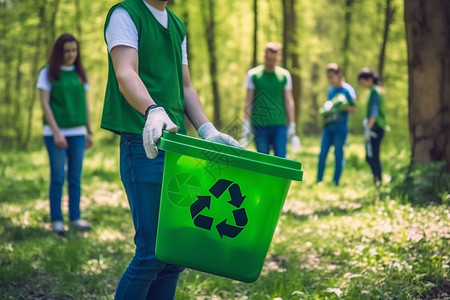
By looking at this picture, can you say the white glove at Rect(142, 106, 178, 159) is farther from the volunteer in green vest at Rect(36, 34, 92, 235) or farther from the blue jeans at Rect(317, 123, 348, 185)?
the blue jeans at Rect(317, 123, 348, 185)

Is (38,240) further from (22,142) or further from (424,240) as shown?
(22,142)

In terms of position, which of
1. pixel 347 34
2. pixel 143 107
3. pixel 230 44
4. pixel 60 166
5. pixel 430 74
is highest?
pixel 347 34

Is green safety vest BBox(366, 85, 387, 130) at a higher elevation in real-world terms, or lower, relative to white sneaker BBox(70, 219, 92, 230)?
higher

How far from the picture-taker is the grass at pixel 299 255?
12.1ft

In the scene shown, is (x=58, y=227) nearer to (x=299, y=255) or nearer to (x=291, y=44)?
(x=299, y=255)

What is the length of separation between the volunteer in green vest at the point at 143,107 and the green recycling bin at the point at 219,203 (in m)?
0.18

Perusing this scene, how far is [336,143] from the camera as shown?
30.0 ft

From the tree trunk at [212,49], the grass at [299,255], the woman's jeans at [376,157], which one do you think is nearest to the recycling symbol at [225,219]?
the grass at [299,255]

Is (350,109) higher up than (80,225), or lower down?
higher up

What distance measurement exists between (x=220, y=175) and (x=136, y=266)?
0.62 meters

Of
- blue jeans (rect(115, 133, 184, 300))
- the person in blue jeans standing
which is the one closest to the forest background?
the person in blue jeans standing

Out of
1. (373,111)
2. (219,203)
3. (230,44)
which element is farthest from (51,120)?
(230,44)

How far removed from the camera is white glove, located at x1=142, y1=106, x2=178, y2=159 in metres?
2.27

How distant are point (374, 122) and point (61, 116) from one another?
16.0 ft
